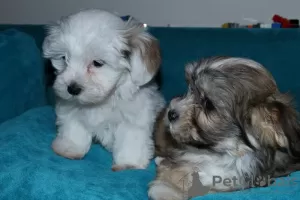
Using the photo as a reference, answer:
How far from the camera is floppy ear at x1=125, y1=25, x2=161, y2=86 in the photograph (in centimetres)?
329

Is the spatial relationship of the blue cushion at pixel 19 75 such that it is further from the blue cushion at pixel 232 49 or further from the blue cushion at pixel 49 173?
the blue cushion at pixel 232 49

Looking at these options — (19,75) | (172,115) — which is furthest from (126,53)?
(19,75)

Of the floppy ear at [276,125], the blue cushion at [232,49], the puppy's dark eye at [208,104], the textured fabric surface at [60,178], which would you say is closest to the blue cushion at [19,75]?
the textured fabric surface at [60,178]

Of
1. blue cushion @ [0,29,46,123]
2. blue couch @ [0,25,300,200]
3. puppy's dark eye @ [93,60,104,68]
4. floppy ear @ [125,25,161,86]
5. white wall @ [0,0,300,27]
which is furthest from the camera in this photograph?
white wall @ [0,0,300,27]

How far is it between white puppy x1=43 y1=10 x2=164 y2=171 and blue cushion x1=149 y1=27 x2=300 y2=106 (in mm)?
754

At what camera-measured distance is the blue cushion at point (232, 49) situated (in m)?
4.09

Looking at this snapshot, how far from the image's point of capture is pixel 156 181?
112 inches

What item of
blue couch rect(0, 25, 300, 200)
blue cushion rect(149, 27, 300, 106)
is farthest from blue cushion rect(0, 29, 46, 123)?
blue cushion rect(149, 27, 300, 106)

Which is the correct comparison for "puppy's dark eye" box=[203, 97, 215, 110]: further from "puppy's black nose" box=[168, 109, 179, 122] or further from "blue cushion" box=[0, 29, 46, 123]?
"blue cushion" box=[0, 29, 46, 123]

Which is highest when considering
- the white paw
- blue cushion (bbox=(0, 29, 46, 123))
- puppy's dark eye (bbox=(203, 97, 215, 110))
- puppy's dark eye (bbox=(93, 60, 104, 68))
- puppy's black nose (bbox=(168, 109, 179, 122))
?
puppy's dark eye (bbox=(93, 60, 104, 68))

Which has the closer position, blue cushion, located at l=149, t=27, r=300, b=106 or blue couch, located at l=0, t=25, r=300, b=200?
blue couch, located at l=0, t=25, r=300, b=200

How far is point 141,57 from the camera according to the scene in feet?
10.8

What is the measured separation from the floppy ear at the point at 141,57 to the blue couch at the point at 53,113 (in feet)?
2.48

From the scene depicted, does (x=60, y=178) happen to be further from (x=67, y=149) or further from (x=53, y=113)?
(x=53, y=113)
